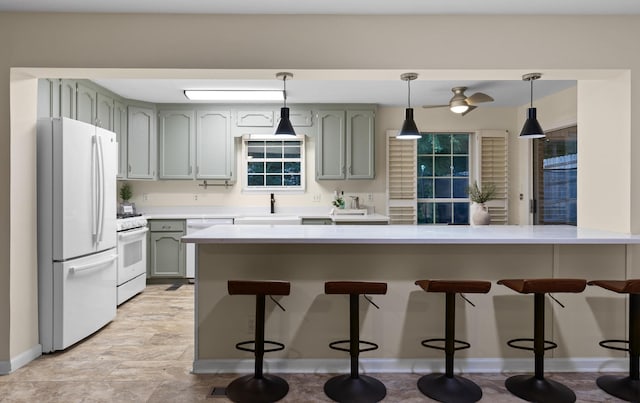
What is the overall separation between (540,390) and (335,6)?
276cm

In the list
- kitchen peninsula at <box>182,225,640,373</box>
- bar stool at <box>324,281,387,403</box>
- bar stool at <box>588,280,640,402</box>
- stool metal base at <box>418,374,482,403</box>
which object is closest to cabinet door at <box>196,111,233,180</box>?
kitchen peninsula at <box>182,225,640,373</box>

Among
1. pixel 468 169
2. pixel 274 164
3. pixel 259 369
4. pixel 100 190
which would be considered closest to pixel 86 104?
pixel 100 190

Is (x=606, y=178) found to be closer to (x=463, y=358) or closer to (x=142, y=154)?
(x=463, y=358)

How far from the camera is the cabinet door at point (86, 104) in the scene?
419 centimetres

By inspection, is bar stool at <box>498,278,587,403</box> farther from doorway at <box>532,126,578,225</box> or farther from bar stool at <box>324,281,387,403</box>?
doorway at <box>532,126,578,225</box>

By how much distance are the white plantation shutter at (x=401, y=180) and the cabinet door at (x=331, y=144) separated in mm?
701

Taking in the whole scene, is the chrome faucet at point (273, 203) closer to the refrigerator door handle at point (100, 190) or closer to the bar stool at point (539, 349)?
the refrigerator door handle at point (100, 190)

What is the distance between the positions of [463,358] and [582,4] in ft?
8.22

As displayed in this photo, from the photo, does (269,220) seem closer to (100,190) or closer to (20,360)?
(100,190)

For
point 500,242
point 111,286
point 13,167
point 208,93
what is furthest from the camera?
point 208,93

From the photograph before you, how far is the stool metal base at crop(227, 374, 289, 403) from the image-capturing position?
2453 millimetres

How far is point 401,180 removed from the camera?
577 centimetres

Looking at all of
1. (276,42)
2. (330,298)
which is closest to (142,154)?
(276,42)

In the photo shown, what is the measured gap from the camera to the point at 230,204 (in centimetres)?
579
